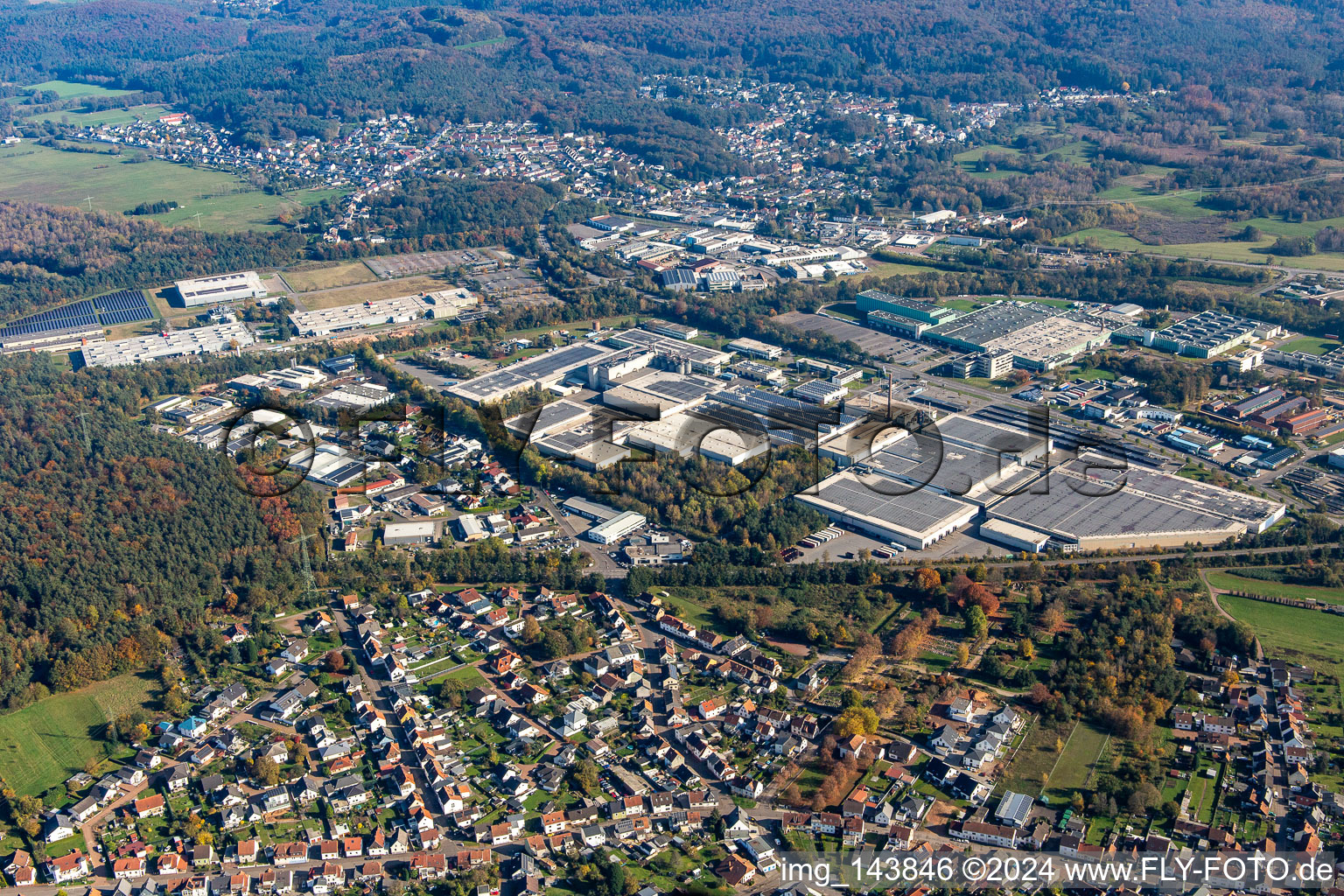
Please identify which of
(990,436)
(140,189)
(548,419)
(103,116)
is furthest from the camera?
(103,116)

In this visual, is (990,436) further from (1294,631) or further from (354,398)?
(354,398)

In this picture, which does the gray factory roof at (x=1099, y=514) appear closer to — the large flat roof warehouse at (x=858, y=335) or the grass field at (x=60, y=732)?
the large flat roof warehouse at (x=858, y=335)

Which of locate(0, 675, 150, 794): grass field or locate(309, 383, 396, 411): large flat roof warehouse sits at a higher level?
locate(0, 675, 150, 794): grass field

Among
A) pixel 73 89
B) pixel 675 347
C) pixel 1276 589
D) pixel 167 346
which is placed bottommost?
pixel 73 89

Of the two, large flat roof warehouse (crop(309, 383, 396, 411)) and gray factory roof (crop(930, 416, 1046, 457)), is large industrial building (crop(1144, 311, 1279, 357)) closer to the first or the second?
gray factory roof (crop(930, 416, 1046, 457))

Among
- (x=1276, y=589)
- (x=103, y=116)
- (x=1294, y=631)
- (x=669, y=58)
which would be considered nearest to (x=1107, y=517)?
A: (x=1276, y=589)

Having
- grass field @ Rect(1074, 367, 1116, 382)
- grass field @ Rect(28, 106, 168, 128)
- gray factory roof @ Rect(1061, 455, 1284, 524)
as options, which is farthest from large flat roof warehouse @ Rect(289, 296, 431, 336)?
grass field @ Rect(28, 106, 168, 128)

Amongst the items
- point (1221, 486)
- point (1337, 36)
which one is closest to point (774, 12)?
point (1337, 36)

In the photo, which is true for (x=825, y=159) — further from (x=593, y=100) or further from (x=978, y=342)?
(x=978, y=342)
